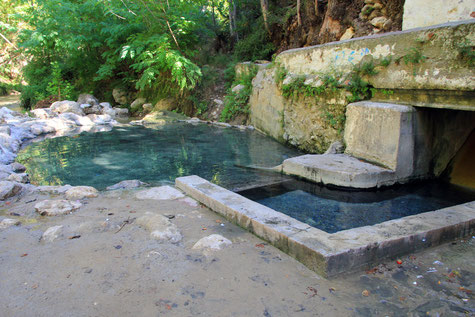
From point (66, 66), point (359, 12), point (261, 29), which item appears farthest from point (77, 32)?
point (359, 12)

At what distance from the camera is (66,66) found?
1590cm

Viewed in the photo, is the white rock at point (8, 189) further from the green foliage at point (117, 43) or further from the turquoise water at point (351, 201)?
the green foliage at point (117, 43)

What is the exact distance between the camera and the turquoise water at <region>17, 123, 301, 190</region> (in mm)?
5672

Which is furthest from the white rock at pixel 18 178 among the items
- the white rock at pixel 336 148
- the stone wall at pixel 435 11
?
the stone wall at pixel 435 11

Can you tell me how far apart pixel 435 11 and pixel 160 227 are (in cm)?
636

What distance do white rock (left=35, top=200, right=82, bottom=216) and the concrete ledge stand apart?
1.58 m

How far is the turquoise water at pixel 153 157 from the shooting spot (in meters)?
5.67

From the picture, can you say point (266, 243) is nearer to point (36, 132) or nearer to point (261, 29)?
point (36, 132)

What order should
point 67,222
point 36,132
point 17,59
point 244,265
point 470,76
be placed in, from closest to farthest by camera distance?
point 244,265 < point 67,222 < point 470,76 < point 36,132 < point 17,59

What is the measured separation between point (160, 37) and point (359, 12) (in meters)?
6.52

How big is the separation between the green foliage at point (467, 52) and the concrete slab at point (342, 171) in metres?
1.63

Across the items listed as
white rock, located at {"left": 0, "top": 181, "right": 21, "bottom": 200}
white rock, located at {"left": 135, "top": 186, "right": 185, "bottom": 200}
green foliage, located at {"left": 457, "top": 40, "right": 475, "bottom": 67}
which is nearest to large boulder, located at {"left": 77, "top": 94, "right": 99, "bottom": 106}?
white rock, located at {"left": 0, "top": 181, "right": 21, "bottom": 200}

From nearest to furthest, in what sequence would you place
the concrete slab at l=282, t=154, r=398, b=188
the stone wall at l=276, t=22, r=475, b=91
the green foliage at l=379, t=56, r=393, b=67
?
the stone wall at l=276, t=22, r=475, b=91
the concrete slab at l=282, t=154, r=398, b=188
the green foliage at l=379, t=56, r=393, b=67

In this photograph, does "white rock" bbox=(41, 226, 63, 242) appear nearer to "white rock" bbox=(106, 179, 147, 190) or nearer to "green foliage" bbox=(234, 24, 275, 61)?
"white rock" bbox=(106, 179, 147, 190)
